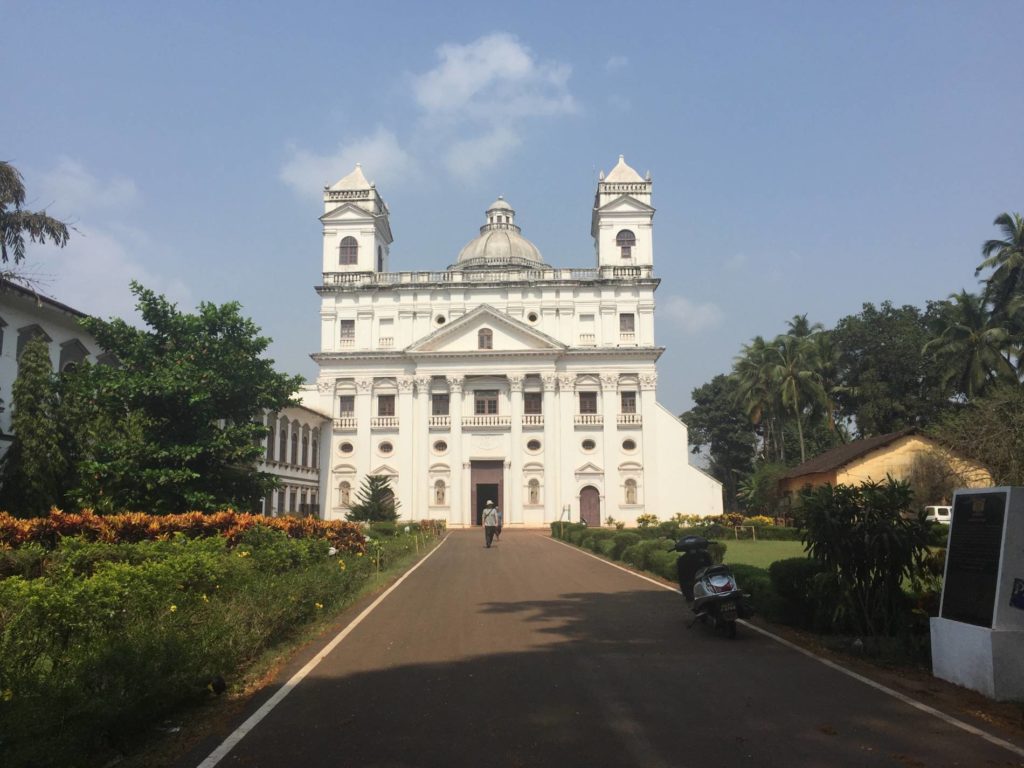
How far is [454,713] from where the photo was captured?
6.49 meters

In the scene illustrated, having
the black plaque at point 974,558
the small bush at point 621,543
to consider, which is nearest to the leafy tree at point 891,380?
the small bush at point 621,543

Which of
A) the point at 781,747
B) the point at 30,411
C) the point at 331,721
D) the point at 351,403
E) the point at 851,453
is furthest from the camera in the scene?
the point at 351,403

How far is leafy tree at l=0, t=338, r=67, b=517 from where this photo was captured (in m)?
21.3

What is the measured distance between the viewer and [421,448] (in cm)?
5000

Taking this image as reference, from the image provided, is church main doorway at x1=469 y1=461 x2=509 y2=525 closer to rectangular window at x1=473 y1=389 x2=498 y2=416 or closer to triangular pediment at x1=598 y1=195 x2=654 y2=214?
rectangular window at x1=473 y1=389 x2=498 y2=416

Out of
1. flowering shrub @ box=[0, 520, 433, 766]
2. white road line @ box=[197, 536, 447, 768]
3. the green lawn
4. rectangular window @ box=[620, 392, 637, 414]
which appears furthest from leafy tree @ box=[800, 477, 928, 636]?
rectangular window @ box=[620, 392, 637, 414]

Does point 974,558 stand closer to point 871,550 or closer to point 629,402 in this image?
point 871,550

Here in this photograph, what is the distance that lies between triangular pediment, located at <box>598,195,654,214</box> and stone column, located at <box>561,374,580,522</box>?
11.2 metres

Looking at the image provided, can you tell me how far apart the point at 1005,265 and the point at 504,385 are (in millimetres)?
28112

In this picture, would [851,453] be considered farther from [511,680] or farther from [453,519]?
[511,680]

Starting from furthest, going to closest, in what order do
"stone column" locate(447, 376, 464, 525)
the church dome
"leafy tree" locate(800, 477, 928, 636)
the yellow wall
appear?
1. the church dome
2. "stone column" locate(447, 376, 464, 525)
3. the yellow wall
4. "leafy tree" locate(800, 477, 928, 636)

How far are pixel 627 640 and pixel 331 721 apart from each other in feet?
15.0

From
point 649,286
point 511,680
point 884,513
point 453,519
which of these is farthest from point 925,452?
point 511,680

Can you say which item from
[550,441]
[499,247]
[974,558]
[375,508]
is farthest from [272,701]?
[499,247]
